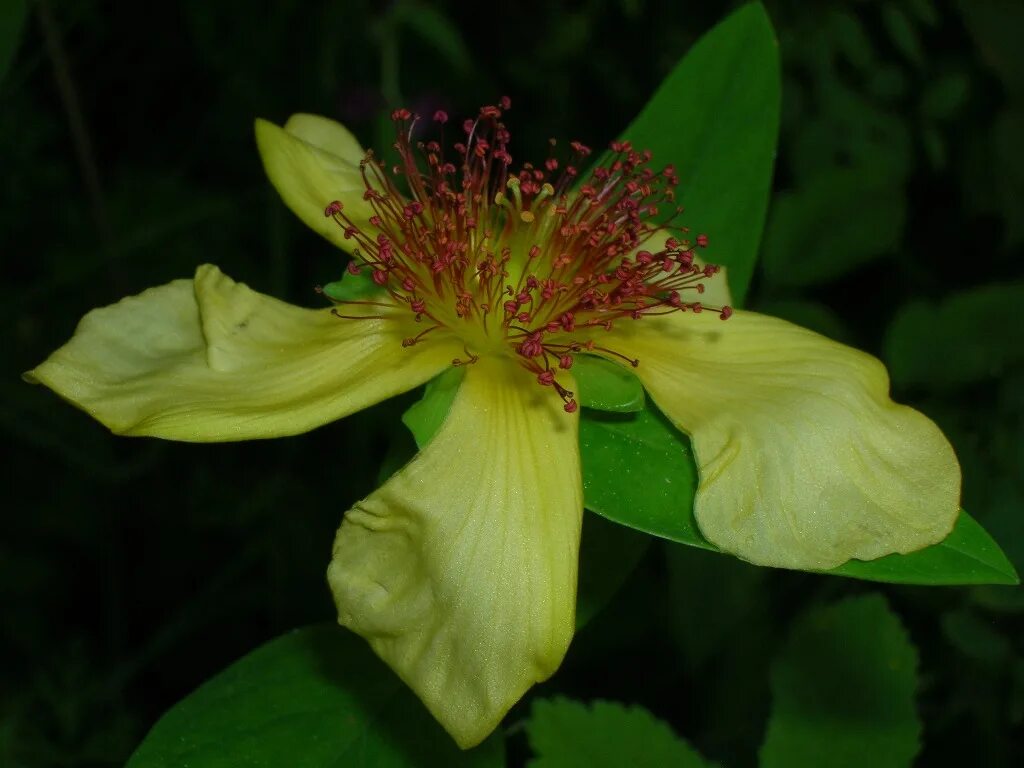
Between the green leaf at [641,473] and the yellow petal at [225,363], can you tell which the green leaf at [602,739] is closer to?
the green leaf at [641,473]

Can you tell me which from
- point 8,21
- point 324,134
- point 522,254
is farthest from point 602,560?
point 8,21

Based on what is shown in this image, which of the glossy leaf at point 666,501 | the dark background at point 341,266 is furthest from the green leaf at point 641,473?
the dark background at point 341,266

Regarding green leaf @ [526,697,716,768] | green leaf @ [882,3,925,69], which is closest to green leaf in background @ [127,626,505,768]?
green leaf @ [526,697,716,768]

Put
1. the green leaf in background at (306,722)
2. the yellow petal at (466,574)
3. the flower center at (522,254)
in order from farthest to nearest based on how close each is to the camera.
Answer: the flower center at (522,254)
the green leaf in background at (306,722)
the yellow petal at (466,574)

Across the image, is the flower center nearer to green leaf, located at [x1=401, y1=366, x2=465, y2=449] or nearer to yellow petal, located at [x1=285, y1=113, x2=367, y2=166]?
green leaf, located at [x1=401, y1=366, x2=465, y2=449]

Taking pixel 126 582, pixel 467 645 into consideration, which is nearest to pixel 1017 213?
pixel 467 645

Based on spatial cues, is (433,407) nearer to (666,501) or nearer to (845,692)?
(666,501)

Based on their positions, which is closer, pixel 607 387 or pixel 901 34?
pixel 607 387
